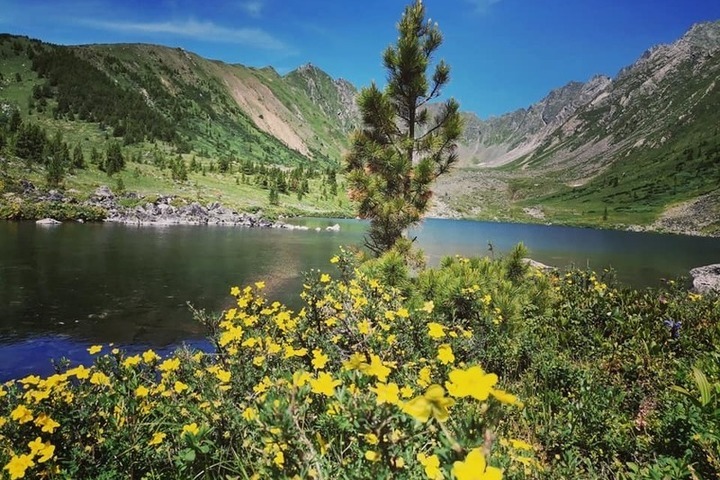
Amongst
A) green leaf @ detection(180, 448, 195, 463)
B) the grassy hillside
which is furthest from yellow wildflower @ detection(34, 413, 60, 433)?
the grassy hillside

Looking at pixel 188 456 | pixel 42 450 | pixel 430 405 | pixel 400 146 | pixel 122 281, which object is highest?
pixel 400 146

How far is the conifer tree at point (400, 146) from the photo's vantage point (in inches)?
499

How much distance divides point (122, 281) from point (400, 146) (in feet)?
55.9

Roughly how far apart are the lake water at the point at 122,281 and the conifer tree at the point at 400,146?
3.85m

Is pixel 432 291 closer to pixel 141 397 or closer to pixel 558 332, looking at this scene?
pixel 558 332

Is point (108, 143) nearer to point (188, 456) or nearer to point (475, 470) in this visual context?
point (188, 456)

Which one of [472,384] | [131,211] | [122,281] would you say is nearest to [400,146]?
[472,384]

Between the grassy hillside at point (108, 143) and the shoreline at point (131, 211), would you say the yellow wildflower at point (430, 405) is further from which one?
the grassy hillside at point (108, 143)

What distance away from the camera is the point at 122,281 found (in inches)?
842

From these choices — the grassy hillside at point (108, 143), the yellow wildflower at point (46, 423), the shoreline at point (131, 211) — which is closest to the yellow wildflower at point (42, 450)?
the yellow wildflower at point (46, 423)

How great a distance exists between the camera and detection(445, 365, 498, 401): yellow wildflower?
1356 mm

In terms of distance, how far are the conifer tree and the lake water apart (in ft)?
12.6

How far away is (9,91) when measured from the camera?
10319 cm

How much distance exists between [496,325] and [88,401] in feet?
23.0
